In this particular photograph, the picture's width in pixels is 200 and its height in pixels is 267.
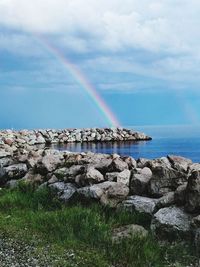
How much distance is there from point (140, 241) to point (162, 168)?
3.63m

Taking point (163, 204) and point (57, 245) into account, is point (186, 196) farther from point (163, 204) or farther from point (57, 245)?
point (57, 245)

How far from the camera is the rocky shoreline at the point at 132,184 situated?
12359 mm

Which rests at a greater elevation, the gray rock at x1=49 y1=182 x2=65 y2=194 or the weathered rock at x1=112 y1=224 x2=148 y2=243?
the gray rock at x1=49 y1=182 x2=65 y2=194

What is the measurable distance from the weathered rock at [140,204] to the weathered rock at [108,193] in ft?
1.46

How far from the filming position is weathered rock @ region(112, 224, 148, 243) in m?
11.9

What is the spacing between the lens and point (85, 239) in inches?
477

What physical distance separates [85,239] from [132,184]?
393cm

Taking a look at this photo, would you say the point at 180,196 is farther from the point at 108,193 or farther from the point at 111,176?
the point at 111,176

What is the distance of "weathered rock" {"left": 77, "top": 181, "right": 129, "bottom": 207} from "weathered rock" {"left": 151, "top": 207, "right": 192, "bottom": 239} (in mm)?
2481

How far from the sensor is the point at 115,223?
13492mm

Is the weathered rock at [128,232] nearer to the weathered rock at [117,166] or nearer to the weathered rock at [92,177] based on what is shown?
the weathered rock at [92,177]

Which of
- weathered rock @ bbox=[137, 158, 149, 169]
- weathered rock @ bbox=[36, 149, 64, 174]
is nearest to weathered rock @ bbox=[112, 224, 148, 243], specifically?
weathered rock @ bbox=[137, 158, 149, 169]

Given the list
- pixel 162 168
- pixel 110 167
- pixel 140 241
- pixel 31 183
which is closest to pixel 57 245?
pixel 140 241

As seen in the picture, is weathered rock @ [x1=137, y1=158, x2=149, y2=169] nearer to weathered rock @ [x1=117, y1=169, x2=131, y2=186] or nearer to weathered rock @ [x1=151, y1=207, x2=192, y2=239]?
weathered rock @ [x1=117, y1=169, x2=131, y2=186]
